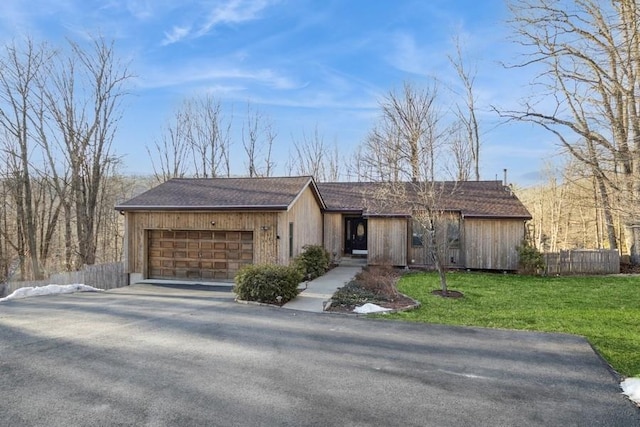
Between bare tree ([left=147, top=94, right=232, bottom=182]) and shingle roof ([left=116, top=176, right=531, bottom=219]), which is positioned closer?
shingle roof ([left=116, top=176, right=531, bottom=219])

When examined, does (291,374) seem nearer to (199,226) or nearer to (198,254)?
(199,226)

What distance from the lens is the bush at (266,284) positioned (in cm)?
1022

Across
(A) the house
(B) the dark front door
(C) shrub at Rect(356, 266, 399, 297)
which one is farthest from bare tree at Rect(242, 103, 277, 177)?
(C) shrub at Rect(356, 266, 399, 297)

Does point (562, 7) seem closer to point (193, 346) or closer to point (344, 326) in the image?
point (344, 326)

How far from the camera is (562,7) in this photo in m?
8.95

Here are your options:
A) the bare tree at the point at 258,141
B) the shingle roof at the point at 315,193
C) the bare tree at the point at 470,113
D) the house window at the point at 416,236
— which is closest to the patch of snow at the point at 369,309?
the shingle roof at the point at 315,193

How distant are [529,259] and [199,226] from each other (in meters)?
13.2

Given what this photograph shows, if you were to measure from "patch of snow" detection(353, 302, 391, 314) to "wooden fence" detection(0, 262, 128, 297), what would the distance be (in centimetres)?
1015

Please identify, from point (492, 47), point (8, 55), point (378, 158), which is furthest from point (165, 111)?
point (492, 47)

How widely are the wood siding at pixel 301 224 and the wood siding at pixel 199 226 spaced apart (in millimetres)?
289

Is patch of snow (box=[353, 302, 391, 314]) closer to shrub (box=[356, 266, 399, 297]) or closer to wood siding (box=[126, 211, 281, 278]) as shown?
shrub (box=[356, 266, 399, 297])

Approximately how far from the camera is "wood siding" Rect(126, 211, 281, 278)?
45.3 feet

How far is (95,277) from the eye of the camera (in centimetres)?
1498

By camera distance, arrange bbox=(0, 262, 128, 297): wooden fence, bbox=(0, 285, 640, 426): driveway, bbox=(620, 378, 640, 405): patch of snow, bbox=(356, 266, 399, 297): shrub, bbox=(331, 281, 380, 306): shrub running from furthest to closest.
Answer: bbox=(0, 262, 128, 297): wooden fence → bbox=(356, 266, 399, 297): shrub → bbox=(331, 281, 380, 306): shrub → bbox=(620, 378, 640, 405): patch of snow → bbox=(0, 285, 640, 426): driveway
